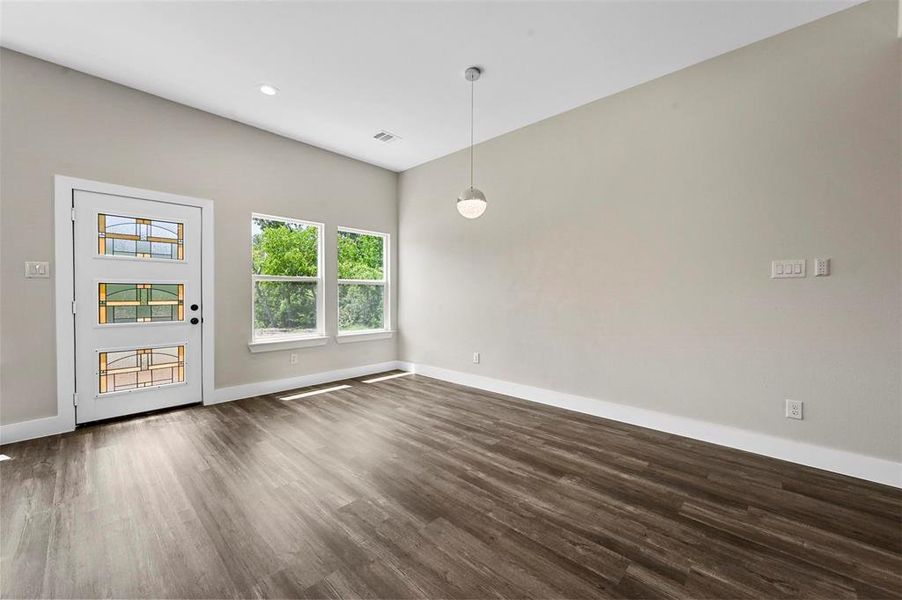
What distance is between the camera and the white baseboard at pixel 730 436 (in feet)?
7.89

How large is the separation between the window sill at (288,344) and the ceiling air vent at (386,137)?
2.65m

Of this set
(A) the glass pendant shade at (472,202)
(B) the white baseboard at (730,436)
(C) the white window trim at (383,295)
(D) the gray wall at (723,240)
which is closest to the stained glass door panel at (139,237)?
(C) the white window trim at (383,295)

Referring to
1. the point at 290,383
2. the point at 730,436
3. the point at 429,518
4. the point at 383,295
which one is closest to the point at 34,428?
the point at 290,383

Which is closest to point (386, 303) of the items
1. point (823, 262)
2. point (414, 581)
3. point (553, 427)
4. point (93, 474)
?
point (553, 427)

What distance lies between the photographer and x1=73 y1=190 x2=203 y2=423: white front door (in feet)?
10.7

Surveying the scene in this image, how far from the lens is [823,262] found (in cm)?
256

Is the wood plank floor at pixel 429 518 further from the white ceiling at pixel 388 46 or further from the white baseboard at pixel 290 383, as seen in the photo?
the white ceiling at pixel 388 46

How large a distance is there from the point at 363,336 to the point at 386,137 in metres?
2.71

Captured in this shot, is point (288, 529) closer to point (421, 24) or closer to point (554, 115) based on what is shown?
point (421, 24)

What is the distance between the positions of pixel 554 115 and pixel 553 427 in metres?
3.23

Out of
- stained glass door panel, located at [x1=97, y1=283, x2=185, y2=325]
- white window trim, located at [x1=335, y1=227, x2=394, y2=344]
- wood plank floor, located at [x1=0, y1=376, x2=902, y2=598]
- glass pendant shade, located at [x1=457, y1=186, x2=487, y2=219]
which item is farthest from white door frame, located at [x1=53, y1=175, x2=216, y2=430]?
glass pendant shade, located at [x1=457, y1=186, x2=487, y2=219]

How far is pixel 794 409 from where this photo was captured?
2.66 m

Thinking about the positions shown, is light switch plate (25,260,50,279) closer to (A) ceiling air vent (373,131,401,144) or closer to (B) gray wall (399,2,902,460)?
(A) ceiling air vent (373,131,401,144)

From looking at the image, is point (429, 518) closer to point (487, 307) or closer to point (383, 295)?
point (487, 307)
